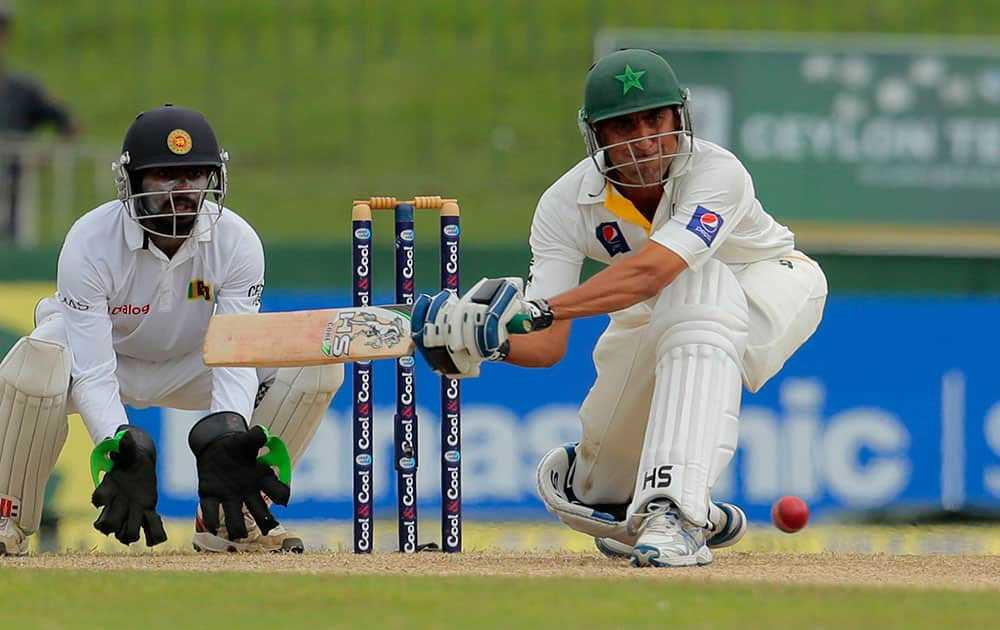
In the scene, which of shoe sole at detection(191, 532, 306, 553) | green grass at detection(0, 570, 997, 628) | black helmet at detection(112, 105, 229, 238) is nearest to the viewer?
green grass at detection(0, 570, 997, 628)

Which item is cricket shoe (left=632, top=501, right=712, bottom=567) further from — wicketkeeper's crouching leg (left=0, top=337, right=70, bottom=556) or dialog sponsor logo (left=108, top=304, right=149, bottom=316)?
wicketkeeper's crouching leg (left=0, top=337, right=70, bottom=556)

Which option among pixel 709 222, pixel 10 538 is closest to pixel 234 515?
pixel 10 538

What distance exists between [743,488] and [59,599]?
4.68m

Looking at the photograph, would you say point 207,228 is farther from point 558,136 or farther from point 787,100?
point 558,136

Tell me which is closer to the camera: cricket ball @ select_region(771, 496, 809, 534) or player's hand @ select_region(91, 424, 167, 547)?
player's hand @ select_region(91, 424, 167, 547)

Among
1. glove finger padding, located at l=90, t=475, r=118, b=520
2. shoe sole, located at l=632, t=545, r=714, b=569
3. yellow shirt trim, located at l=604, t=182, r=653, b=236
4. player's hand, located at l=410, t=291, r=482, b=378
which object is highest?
yellow shirt trim, located at l=604, t=182, r=653, b=236

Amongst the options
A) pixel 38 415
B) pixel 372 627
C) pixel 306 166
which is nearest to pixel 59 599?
pixel 372 627

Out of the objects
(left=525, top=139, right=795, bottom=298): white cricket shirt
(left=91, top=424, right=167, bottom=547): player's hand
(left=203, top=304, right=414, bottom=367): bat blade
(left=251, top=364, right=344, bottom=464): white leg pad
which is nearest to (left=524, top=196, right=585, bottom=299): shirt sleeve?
Result: (left=525, top=139, right=795, bottom=298): white cricket shirt

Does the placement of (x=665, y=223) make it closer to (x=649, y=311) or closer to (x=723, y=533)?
(x=649, y=311)

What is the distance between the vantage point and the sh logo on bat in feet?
16.8

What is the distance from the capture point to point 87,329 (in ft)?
17.7

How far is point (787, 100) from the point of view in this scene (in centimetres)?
1053

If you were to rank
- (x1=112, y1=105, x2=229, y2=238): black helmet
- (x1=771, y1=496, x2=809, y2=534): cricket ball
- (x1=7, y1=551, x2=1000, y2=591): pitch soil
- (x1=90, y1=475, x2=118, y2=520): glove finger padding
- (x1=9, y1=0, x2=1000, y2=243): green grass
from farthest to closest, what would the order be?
1. (x1=9, y1=0, x2=1000, y2=243): green grass
2. (x1=771, y1=496, x2=809, y2=534): cricket ball
3. (x1=112, y1=105, x2=229, y2=238): black helmet
4. (x1=90, y1=475, x2=118, y2=520): glove finger padding
5. (x1=7, y1=551, x2=1000, y2=591): pitch soil

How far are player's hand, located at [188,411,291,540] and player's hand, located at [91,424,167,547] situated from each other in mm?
151
